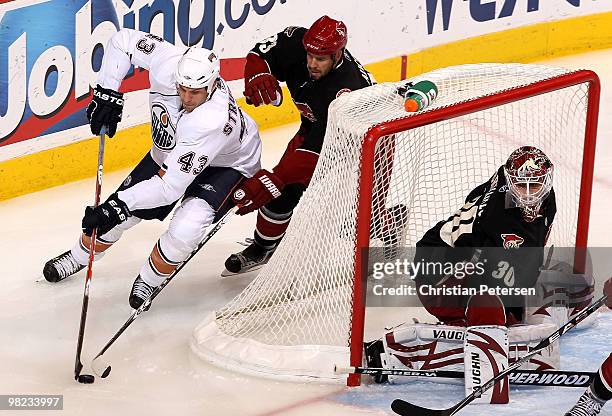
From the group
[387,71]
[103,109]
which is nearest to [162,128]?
[103,109]

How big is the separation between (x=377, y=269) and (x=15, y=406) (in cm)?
129

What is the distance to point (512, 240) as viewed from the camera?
4.18 m

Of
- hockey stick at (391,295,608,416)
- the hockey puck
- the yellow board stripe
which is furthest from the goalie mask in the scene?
the yellow board stripe

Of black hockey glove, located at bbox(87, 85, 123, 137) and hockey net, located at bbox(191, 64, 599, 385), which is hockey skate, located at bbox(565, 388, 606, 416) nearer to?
hockey net, located at bbox(191, 64, 599, 385)

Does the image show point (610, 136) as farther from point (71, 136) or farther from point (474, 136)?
point (71, 136)

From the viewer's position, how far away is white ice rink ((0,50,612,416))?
4062 millimetres

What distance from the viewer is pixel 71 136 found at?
5.92 m

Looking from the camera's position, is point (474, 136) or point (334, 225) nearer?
point (334, 225)

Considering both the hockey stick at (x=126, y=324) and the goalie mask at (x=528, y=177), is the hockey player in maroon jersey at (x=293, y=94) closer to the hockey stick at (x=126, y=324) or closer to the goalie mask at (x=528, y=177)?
the hockey stick at (x=126, y=324)

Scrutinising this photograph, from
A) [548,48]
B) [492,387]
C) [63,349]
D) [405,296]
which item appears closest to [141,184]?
[63,349]

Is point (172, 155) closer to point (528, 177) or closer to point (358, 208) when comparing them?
point (358, 208)

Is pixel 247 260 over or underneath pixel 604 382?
underneath

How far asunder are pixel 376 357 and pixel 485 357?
366mm

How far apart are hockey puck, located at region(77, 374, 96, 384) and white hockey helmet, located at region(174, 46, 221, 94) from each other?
99 centimetres
